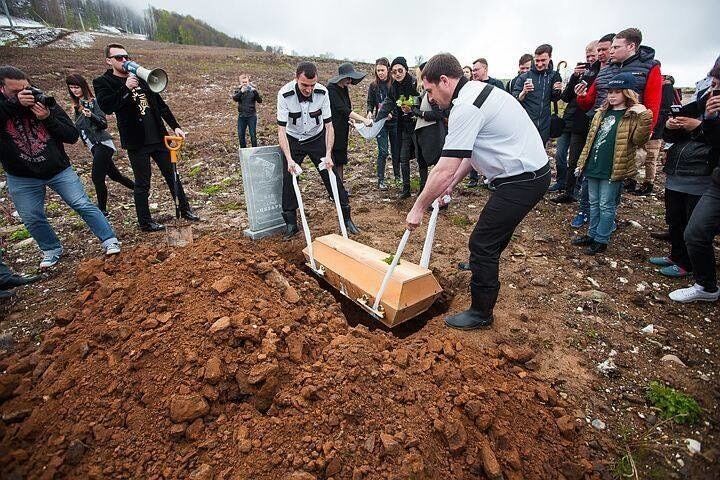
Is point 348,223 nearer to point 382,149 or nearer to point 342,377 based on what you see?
point 382,149

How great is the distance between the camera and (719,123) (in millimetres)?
2988

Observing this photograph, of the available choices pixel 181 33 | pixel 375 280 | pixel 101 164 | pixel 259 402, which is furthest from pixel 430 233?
pixel 181 33

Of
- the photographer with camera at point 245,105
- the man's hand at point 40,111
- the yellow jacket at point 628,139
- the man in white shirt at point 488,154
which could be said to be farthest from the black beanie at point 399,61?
the man's hand at point 40,111

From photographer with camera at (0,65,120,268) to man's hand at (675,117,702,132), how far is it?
19.5 feet

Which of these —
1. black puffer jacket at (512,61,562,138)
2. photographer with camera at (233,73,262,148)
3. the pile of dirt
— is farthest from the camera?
photographer with camera at (233,73,262,148)

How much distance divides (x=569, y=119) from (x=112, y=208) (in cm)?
746

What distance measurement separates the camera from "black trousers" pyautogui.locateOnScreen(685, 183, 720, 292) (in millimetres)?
2969

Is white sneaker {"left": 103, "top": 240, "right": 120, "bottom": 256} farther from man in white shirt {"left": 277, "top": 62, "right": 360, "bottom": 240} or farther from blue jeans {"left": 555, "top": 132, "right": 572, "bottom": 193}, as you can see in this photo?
blue jeans {"left": 555, "top": 132, "right": 572, "bottom": 193}

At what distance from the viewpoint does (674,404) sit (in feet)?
7.64

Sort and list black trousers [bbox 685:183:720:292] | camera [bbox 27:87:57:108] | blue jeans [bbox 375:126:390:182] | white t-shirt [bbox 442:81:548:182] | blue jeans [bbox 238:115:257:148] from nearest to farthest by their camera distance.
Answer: white t-shirt [bbox 442:81:548:182]
black trousers [bbox 685:183:720:292]
camera [bbox 27:87:57:108]
blue jeans [bbox 375:126:390:182]
blue jeans [bbox 238:115:257:148]

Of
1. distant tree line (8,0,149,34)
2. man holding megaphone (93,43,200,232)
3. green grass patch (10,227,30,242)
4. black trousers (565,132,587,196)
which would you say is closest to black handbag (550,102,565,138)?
black trousers (565,132,587,196)

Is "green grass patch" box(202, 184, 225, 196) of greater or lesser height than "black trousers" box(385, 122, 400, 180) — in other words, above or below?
below

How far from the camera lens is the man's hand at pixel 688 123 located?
3.23m

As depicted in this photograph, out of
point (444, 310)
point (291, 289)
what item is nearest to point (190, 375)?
point (291, 289)
